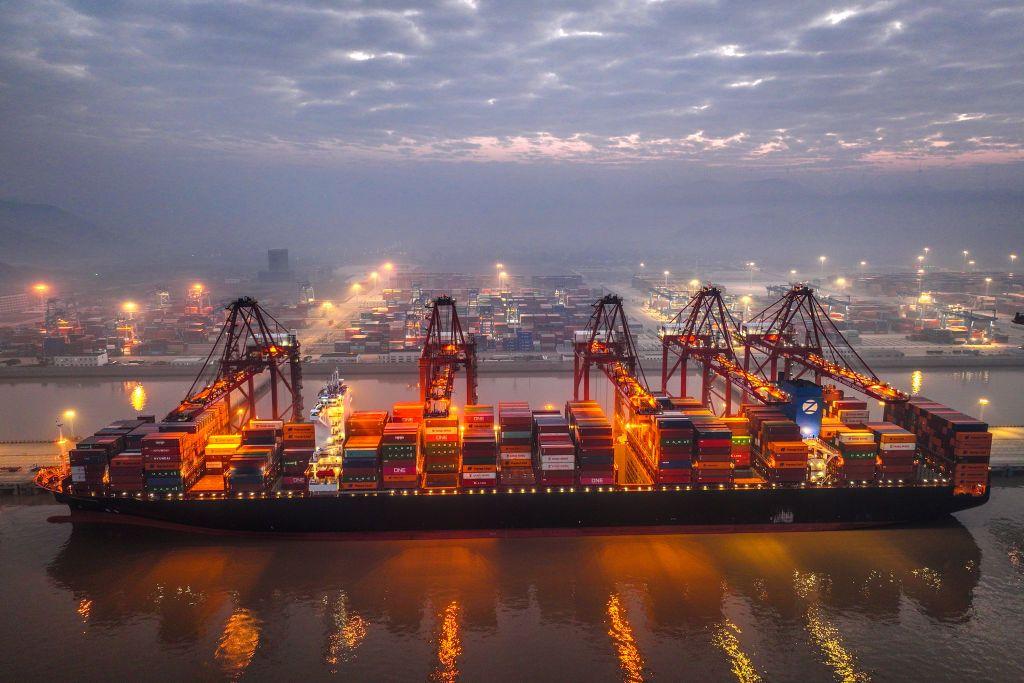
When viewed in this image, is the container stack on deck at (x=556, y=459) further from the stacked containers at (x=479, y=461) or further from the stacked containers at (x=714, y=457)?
the stacked containers at (x=714, y=457)

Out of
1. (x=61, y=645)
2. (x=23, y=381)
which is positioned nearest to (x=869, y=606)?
(x=61, y=645)

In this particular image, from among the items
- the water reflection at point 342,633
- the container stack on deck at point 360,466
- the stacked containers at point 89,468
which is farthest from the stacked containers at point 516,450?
the stacked containers at point 89,468

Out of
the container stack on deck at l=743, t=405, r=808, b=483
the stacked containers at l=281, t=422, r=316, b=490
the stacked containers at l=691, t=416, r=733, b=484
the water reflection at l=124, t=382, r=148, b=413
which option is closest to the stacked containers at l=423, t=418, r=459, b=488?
the stacked containers at l=281, t=422, r=316, b=490

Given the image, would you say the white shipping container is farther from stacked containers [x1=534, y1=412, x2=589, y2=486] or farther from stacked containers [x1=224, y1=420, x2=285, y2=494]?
stacked containers [x1=224, y1=420, x2=285, y2=494]

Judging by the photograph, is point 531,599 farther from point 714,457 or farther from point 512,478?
point 714,457

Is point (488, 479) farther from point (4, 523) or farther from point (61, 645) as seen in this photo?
point (4, 523)
